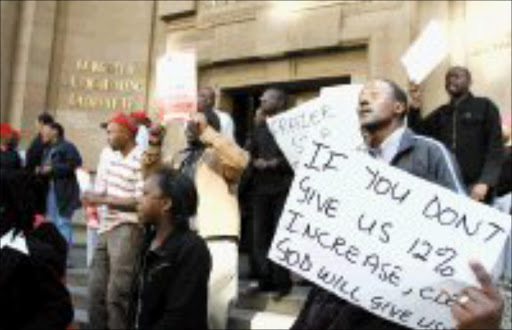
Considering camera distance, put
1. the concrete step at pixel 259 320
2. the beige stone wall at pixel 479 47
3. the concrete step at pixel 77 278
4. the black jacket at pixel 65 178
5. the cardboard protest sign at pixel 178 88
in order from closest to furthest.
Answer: the cardboard protest sign at pixel 178 88 < the concrete step at pixel 259 320 < the beige stone wall at pixel 479 47 < the concrete step at pixel 77 278 < the black jacket at pixel 65 178

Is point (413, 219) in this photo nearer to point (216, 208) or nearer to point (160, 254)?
point (160, 254)

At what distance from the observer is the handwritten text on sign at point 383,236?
3359mm

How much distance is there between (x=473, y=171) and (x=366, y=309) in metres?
3.50

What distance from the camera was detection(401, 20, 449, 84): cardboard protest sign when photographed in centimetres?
629

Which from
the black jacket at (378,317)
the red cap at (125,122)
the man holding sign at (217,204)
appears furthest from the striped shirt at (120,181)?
the black jacket at (378,317)

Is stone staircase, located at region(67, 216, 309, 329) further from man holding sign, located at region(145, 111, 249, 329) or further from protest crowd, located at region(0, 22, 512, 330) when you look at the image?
man holding sign, located at region(145, 111, 249, 329)

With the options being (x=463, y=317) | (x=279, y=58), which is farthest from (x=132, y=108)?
(x=463, y=317)

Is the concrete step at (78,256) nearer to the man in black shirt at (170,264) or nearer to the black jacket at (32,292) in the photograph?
the man in black shirt at (170,264)

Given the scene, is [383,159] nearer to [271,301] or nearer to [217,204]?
[217,204]

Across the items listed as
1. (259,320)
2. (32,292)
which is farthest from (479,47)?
(32,292)

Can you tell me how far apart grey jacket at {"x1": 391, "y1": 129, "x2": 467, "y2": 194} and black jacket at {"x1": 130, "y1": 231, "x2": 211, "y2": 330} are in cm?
133

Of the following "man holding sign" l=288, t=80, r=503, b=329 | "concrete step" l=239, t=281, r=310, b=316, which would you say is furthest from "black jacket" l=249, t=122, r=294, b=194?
"man holding sign" l=288, t=80, r=503, b=329

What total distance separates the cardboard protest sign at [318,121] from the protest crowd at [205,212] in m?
0.09

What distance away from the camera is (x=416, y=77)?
6.20 metres
